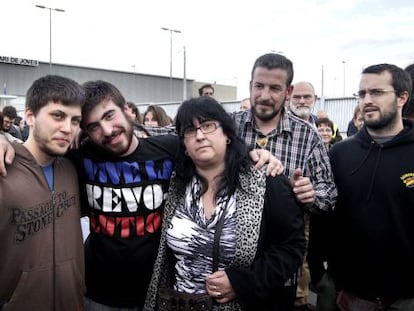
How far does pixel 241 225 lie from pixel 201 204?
259mm

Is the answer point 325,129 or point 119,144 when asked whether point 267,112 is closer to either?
point 119,144

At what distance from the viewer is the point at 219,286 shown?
6.89 ft

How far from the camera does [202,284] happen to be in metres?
2.18

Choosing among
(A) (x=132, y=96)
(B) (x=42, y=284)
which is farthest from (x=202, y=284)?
(A) (x=132, y=96)

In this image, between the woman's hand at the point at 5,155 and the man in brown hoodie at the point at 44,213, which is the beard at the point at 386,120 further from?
the woman's hand at the point at 5,155

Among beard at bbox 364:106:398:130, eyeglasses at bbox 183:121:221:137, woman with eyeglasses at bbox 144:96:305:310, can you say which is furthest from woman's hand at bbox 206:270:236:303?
beard at bbox 364:106:398:130

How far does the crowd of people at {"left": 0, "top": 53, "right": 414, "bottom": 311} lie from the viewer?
2.06 meters

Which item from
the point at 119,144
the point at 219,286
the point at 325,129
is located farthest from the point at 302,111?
the point at 219,286

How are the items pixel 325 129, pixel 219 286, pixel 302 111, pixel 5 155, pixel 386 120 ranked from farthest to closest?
pixel 325 129, pixel 302 111, pixel 386 120, pixel 219 286, pixel 5 155

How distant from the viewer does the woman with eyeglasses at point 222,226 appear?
7.01 feet

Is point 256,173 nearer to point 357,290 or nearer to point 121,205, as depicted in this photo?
point 121,205

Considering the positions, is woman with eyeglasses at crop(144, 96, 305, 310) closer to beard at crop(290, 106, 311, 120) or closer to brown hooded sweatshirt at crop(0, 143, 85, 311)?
brown hooded sweatshirt at crop(0, 143, 85, 311)

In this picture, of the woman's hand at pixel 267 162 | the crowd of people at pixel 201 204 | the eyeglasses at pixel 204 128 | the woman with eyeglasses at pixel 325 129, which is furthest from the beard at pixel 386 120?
the woman with eyeglasses at pixel 325 129

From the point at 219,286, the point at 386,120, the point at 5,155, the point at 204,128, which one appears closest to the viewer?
the point at 5,155
